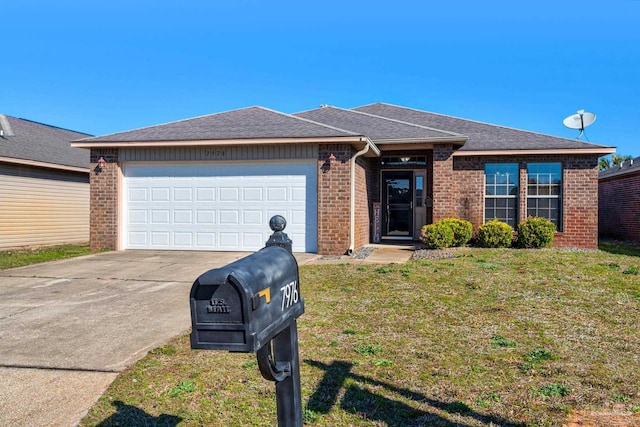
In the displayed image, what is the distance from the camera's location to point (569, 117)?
15.5 m

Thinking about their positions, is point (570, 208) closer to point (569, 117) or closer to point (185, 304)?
point (569, 117)

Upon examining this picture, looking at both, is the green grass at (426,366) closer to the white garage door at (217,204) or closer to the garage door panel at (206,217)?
the white garage door at (217,204)

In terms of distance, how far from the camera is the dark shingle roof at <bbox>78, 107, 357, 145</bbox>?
37.1 feet

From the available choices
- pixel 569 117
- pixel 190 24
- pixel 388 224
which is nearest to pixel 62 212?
pixel 190 24

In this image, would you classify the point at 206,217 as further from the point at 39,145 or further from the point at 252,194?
the point at 39,145

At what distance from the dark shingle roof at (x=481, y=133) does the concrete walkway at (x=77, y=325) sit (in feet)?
18.3

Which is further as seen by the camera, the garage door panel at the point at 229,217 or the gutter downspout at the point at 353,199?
the garage door panel at the point at 229,217

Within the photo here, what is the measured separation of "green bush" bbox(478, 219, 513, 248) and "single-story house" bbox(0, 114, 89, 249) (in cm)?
1348

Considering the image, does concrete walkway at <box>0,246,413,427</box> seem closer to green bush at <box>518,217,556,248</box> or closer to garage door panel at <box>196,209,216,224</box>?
garage door panel at <box>196,209,216,224</box>

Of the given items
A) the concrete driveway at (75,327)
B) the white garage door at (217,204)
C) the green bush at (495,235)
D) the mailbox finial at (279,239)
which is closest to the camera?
the mailbox finial at (279,239)

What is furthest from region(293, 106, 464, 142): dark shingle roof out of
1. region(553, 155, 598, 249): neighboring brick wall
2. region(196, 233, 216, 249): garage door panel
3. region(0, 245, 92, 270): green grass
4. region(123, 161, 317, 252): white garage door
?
region(0, 245, 92, 270): green grass

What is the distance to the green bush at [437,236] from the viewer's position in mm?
11734

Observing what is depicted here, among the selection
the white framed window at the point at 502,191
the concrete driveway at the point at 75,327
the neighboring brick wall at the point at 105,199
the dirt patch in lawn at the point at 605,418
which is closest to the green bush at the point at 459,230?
the white framed window at the point at 502,191

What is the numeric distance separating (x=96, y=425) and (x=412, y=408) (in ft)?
7.01
